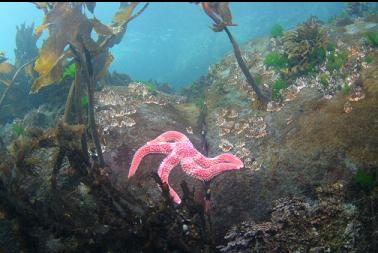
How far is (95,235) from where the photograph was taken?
3.74 metres

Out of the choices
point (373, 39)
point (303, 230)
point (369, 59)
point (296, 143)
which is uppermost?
point (373, 39)

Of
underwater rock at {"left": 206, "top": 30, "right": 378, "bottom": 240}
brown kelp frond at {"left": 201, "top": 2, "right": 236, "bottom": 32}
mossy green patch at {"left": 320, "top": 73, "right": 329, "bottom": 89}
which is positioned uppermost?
brown kelp frond at {"left": 201, "top": 2, "right": 236, "bottom": 32}

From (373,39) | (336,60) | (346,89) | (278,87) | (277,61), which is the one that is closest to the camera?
(346,89)

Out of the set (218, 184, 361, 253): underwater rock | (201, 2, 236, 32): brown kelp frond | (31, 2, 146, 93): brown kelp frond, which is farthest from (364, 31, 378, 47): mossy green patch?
(31, 2, 146, 93): brown kelp frond

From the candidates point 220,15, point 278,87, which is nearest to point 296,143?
point 278,87

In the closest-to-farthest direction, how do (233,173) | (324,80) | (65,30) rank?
(65,30)
(233,173)
(324,80)

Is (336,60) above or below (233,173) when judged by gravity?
above

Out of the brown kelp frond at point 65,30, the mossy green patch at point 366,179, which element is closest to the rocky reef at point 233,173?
the mossy green patch at point 366,179

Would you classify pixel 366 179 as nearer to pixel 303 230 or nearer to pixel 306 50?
pixel 303 230

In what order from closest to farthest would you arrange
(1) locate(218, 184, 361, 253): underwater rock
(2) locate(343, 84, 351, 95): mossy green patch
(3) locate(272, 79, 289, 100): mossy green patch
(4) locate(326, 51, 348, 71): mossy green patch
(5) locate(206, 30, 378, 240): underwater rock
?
(1) locate(218, 184, 361, 253): underwater rock → (5) locate(206, 30, 378, 240): underwater rock → (2) locate(343, 84, 351, 95): mossy green patch → (4) locate(326, 51, 348, 71): mossy green patch → (3) locate(272, 79, 289, 100): mossy green patch

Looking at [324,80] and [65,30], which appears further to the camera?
[324,80]

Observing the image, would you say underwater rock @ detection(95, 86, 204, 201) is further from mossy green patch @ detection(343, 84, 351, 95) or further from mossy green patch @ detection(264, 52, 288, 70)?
mossy green patch @ detection(343, 84, 351, 95)

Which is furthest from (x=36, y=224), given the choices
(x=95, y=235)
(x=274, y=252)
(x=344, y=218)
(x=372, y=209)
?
(x=372, y=209)

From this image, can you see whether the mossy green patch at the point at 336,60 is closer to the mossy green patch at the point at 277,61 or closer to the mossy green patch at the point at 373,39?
the mossy green patch at the point at 373,39
